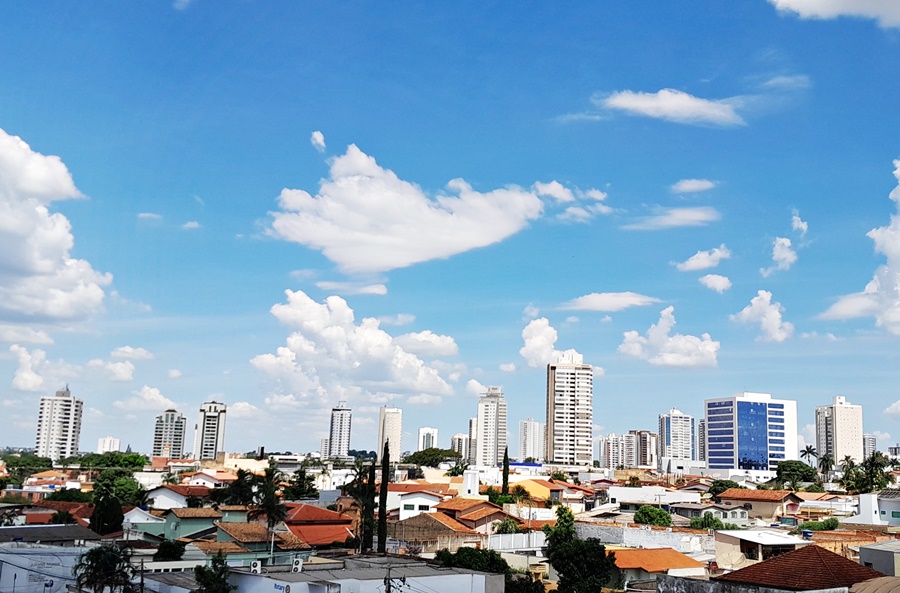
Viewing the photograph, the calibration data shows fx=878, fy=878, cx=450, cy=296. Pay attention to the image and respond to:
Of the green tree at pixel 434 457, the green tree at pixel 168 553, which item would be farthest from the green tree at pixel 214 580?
the green tree at pixel 434 457

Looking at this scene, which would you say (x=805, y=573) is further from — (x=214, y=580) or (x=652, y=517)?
(x=652, y=517)

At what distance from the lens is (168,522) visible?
230 feet

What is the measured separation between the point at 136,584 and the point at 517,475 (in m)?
104

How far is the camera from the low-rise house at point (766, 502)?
9288 centimetres

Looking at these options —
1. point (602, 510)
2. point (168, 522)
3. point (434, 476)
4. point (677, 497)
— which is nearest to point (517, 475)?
point (434, 476)

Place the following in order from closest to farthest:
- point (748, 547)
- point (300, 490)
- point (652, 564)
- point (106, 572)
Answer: point (106, 572) → point (652, 564) → point (748, 547) → point (300, 490)

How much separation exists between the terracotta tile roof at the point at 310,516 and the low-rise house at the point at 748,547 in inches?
1301

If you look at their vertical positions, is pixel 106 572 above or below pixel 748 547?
below

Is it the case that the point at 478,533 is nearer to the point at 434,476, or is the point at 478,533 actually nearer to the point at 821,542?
the point at 821,542

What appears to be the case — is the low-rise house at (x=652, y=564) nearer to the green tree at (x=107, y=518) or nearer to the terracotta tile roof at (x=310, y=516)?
the terracotta tile roof at (x=310, y=516)

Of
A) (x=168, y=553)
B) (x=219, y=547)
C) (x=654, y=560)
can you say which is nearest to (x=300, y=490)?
(x=219, y=547)

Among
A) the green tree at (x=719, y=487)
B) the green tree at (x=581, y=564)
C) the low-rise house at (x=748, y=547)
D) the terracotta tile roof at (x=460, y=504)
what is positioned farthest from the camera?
the green tree at (x=719, y=487)

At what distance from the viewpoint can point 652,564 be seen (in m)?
55.0

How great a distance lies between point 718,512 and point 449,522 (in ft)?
99.3
